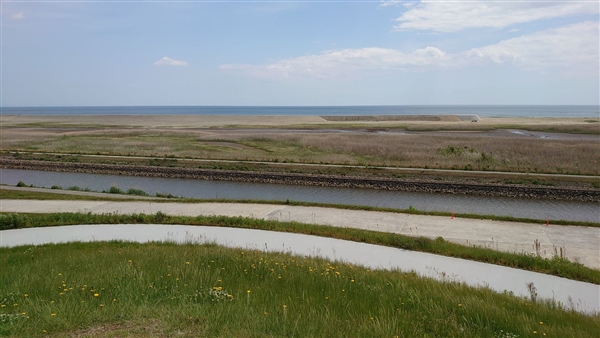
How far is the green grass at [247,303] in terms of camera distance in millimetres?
6266

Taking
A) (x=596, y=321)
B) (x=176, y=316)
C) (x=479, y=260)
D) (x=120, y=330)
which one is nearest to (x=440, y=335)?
(x=596, y=321)

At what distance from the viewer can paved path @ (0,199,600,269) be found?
15072 millimetres

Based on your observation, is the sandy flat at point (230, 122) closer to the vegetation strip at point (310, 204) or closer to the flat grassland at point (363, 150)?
the flat grassland at point (363, 150)

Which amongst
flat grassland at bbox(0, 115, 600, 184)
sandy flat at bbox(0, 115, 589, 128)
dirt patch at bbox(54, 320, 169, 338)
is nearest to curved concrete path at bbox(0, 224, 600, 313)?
dirt patch at bbox(54, 320, 169, 338)

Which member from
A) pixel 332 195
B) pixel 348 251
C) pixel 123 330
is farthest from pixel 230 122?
pixel 123 330

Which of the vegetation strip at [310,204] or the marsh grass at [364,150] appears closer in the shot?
the vegetation strip at [310,204]

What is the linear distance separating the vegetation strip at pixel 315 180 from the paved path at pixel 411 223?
11946 millimetres

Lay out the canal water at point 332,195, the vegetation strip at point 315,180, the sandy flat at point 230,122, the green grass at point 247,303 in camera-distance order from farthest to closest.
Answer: the sandy flat at point 230,122, the vegetation strip at point 315,180, the canal water at point 332,195, the green grass at point 247,303

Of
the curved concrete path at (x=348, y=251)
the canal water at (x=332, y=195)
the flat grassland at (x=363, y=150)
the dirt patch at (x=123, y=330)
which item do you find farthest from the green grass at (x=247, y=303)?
the flat grassland at (x=363, y=150)

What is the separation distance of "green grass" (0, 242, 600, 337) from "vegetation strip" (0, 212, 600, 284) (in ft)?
11.9

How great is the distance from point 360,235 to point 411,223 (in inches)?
151

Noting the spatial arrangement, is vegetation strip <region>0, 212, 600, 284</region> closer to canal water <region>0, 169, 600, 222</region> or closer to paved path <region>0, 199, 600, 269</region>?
paved path <region>0, 199, 600, 269</region>

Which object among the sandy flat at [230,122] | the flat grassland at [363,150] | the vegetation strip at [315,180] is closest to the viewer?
the vegetation strip at [315,180]

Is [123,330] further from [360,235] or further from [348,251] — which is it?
[360,235]
